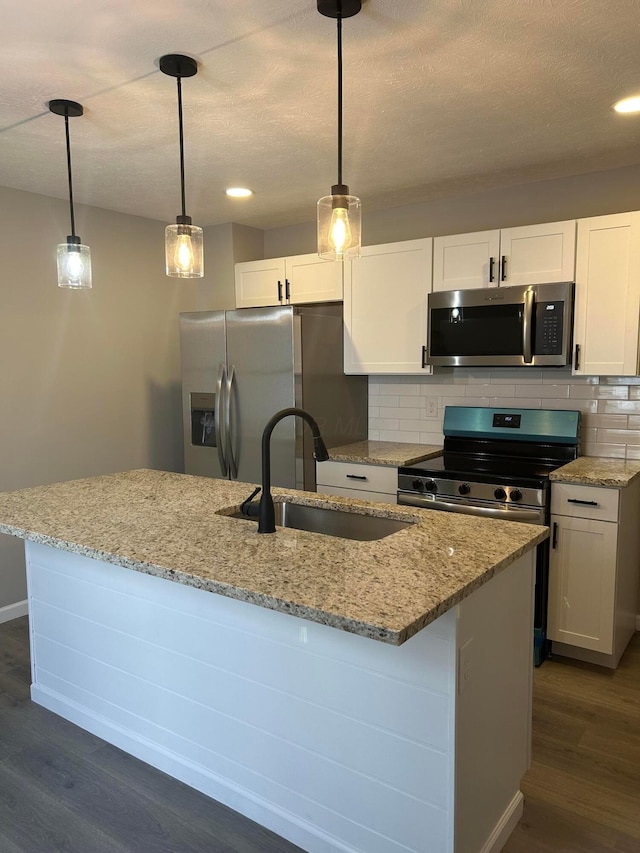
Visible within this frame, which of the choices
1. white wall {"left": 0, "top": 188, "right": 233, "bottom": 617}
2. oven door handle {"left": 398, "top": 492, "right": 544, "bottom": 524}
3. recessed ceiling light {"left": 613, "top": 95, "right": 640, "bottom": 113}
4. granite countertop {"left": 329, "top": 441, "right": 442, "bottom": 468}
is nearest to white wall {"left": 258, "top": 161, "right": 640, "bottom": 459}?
granite countertop {"left": 329, "top": 441, "right": 442, "bottom": 468}

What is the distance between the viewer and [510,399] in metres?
3.61

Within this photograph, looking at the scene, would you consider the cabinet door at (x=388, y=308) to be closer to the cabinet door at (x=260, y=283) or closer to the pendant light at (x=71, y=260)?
the cabinet door at (x=260, y=283)

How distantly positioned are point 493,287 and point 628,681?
2017mm

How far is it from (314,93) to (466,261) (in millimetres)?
1420

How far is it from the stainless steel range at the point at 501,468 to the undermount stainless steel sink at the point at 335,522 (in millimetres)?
998

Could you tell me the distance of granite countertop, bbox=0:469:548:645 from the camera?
4.47ft

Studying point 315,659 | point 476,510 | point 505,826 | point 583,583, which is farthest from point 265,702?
point 583,583

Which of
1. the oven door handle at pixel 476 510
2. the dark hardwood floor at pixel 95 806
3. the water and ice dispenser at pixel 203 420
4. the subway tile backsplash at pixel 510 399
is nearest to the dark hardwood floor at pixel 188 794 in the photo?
the dark hardwood floor at pixel 95 806

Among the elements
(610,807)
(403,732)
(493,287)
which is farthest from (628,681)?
(493,287)

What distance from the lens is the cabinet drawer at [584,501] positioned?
9.12 ft

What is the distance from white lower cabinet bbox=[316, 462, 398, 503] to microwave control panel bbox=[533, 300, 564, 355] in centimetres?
99

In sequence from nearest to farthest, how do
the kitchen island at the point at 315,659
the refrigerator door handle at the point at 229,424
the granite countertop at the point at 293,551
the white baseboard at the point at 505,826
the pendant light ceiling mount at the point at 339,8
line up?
the granite countertop at the point at 293,551 < the kitchen island at the point at 315,659 < the pendant light ceiling mount at the point at 339,8 < the white baseboard at the point at 505,826 < the refrigerator door handle at the point at 229,424

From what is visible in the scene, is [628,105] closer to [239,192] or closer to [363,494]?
[239,192]

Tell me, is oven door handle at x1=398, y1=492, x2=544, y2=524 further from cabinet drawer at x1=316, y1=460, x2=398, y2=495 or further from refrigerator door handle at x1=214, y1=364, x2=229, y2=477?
refrigerator door handle at x1=214, y1=364, x2=229, y2=477
